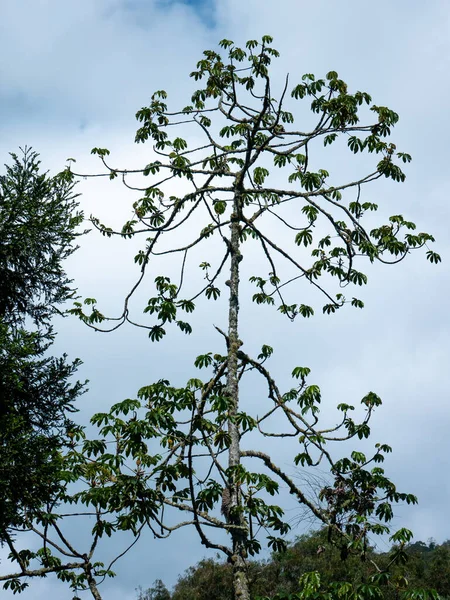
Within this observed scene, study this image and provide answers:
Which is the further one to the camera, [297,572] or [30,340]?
[297,572]

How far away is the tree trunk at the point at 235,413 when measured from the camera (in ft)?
22.0

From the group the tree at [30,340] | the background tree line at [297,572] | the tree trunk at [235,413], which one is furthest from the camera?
the background tree line at [297,572]

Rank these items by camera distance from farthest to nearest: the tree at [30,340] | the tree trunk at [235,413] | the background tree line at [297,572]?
the background tree line at [297,572] < the tree at [30,340] < the tree trunk at [235,413]

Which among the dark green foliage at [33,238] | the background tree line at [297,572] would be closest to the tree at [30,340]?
the dark green foliage at [33,238]

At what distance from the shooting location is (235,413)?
7.46m

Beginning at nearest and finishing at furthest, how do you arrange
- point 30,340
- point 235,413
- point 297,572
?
point 235,413 < point 30,340 < point 297,572

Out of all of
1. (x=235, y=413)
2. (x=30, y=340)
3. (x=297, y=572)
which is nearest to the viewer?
(x=235, y=413)

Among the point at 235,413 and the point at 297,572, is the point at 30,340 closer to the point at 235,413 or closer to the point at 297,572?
the point at 235,413

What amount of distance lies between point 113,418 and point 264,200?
421 centimetres

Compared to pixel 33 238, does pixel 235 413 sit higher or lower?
lower

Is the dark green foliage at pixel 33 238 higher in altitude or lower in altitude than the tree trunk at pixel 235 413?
higher

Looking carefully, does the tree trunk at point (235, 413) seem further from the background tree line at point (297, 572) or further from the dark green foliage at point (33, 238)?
the background tree line at point (297, 572)

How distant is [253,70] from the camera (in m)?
9.68

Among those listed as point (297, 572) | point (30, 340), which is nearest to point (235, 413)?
point (30, 340)
